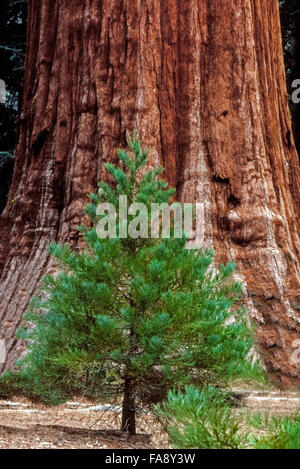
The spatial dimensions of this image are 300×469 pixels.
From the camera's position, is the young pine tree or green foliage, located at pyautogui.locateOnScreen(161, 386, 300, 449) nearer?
green foliage, located at pyautogui.locateOnScreen(161, 386, 300, 449)

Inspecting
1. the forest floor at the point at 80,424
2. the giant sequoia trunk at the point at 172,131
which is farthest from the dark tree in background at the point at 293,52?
the forest floor at the point at 80,424

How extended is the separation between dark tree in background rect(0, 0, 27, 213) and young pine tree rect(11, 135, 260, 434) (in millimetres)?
11688

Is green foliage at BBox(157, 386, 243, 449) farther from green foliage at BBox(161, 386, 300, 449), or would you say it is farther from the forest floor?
the forest floor

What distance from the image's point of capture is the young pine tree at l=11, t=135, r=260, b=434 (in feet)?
11.2

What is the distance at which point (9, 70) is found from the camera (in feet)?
51.5

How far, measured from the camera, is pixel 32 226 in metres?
6.68

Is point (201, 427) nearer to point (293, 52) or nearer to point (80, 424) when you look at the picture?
point (80, 424)

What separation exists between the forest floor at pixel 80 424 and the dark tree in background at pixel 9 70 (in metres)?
10.8

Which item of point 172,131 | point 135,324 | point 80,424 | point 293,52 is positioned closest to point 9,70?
point 293,52

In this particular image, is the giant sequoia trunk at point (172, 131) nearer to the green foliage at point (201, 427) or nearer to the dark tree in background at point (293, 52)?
the green foliage at point (201, 427)

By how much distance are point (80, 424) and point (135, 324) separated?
1.15 m

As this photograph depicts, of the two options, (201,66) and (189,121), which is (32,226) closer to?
(189,121)

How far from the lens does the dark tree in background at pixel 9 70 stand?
1504cm

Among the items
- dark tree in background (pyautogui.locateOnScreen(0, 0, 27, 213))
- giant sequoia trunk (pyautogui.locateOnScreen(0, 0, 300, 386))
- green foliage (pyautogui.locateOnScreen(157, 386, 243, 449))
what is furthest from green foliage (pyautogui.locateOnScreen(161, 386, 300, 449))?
dark tree in background (pyautogui.locateOnScreen(0, 0, 27, 213))
